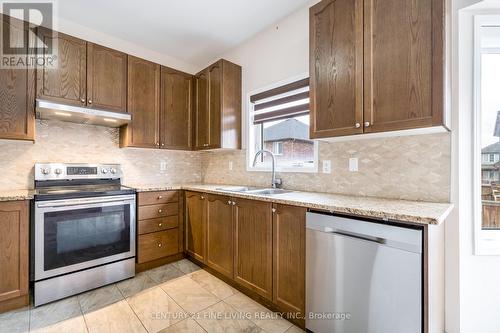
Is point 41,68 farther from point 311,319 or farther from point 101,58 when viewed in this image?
point 311,319

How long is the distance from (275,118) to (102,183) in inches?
83.1

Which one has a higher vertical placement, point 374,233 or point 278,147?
point 278,147

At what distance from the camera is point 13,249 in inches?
70.6

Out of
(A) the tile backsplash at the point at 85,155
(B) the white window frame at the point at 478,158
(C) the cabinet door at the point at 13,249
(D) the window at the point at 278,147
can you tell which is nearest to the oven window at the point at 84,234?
(C) the cabinet door at the point at 13,249

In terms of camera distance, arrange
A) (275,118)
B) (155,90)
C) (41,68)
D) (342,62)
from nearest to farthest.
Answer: (342,62) → (41,68) → (275,118) → (155,90)

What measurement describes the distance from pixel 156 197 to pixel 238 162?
1056 millimetres

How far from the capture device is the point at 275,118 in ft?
8.49

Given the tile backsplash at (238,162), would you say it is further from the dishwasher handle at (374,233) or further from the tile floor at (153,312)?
the tile floor at (153,312)

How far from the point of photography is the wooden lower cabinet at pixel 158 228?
2.45 metres

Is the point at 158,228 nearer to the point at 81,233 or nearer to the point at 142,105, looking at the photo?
the point at 81,233

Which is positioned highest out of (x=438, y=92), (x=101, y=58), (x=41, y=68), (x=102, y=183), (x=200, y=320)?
(x=101, y=58)

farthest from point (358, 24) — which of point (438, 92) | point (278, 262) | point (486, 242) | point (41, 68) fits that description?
point (41, 68)

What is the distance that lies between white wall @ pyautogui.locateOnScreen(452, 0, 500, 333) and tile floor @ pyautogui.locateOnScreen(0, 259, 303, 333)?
3.59 ft

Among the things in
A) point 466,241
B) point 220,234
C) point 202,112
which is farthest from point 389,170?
point 202,112
